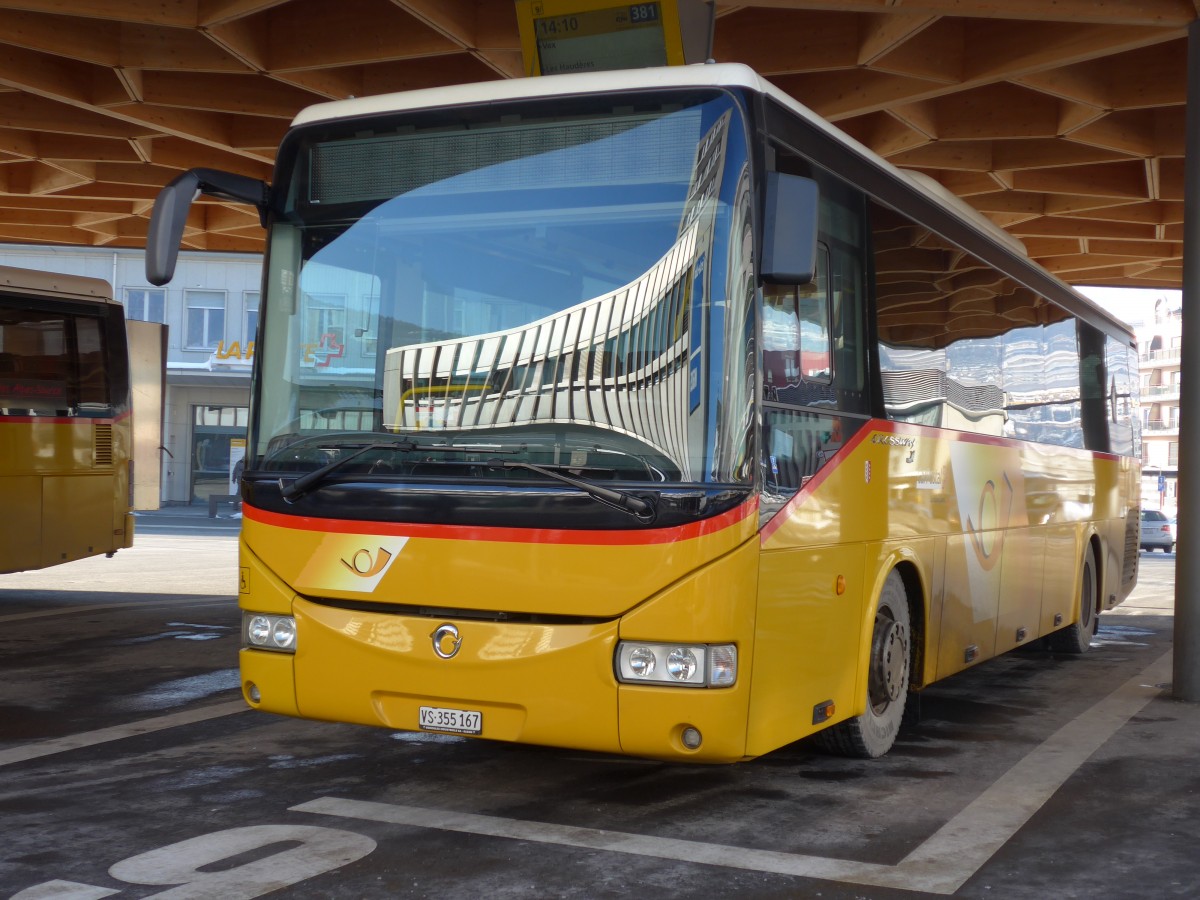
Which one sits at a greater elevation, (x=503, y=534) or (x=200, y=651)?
(x=503, y=534)

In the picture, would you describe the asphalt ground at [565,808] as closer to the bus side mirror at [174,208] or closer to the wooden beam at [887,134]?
the bus side mirror at [174,208]

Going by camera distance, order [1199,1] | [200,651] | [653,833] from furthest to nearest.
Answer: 1. [200,651]
2. [1199,1]
3. [653,833]

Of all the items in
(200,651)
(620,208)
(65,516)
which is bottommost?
(200,651)

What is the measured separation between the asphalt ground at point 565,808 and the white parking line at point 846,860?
0.02 meters

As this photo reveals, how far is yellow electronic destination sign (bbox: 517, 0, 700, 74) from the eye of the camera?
307 inches

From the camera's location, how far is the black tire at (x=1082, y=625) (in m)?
12.6

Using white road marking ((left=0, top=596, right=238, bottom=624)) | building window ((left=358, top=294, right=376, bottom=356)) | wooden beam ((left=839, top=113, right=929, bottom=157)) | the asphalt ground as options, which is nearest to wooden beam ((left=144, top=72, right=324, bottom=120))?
white road marking ((left=0, top=596, right=238, bottom=624))

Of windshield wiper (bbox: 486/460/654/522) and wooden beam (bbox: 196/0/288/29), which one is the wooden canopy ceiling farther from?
A: windshield wiper (bbox: 486/460/654/522)

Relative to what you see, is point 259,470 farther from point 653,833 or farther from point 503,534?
point 653,833

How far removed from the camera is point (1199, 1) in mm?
10227

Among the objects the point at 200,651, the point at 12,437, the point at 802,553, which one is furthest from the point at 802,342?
the point at 12,437

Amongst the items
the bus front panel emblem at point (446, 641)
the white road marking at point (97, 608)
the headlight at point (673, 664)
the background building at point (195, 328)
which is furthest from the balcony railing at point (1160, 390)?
the bus front panel emblem at point (446, 641)

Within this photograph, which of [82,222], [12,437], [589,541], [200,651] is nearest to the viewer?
[589,541]

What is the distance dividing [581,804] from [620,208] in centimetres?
275
